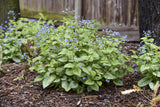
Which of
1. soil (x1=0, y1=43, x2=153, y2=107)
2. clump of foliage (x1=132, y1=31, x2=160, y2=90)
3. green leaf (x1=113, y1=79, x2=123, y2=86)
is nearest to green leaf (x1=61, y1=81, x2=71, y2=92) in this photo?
soil (x1=0, y1=43, x2=153, y2=107)

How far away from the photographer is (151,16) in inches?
158

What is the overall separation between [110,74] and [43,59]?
3.34 feet

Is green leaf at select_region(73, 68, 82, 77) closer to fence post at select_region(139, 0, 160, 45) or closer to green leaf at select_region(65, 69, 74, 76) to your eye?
green leaf at select_region(65, 69, 74, 76)

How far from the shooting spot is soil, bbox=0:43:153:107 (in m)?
3.00

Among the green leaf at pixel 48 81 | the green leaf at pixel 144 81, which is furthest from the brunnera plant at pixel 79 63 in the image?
the green leaf at pixel 144 81

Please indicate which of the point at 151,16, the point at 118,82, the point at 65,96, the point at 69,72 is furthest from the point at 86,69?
the point at 151,16

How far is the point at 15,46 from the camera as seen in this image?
4742mm

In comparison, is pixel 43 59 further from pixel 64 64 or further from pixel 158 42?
pixel 158 42

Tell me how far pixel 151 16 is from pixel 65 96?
82.3 inches

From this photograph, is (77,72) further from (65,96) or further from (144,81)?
(144,81)

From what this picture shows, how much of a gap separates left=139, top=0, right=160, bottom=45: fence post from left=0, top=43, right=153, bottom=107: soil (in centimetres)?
92

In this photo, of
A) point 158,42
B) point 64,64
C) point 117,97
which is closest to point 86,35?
point 64,64

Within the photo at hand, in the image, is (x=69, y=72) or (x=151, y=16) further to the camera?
(x=151, y=16)

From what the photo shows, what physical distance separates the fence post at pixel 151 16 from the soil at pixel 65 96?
3.00 feet
